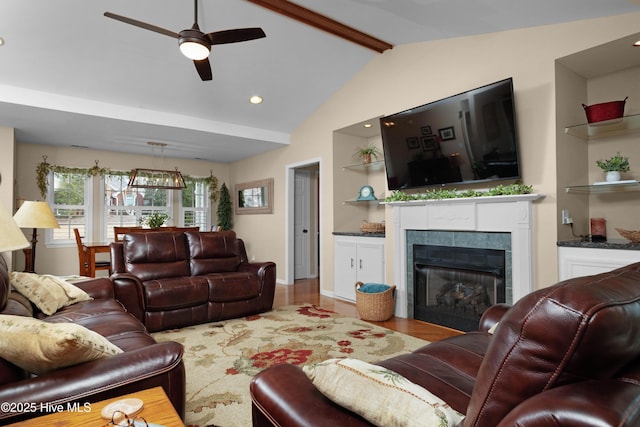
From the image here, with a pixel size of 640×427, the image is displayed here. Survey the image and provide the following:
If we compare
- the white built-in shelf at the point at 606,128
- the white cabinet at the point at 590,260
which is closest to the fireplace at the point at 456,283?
the white cabinet at the point at 590,260

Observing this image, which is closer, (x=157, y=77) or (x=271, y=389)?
(x=271, y=389)

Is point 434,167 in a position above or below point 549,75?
below

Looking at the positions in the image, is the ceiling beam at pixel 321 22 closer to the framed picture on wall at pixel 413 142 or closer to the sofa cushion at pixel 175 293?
the framed picture on wall at pixel 413 142

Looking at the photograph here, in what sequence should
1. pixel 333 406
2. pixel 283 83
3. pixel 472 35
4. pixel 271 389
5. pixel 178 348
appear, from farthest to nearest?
pixel 283 83 < pixel 472 35 < pixel 178 348 < pixel 271 389 < pixel 333 406

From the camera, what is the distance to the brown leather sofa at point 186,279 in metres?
3.55

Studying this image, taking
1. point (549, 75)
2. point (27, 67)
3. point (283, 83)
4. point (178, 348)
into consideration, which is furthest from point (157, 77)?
point (549, 75)

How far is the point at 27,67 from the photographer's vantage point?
3812 mm

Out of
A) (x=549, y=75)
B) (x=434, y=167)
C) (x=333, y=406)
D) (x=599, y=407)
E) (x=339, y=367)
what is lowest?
(x=333, y=406)

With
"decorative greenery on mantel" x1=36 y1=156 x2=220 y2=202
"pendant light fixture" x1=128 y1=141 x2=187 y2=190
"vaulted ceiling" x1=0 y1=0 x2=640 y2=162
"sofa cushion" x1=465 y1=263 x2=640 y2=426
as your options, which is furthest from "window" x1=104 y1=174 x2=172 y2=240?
A: "sofa cushion" x1=465 y1=263 x2=640 y2=426

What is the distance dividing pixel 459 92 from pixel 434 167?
2.62ft

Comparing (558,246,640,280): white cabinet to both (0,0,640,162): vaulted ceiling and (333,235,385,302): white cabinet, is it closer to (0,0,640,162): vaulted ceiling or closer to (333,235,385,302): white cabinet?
(0,0,640,162): vaulted ceiling

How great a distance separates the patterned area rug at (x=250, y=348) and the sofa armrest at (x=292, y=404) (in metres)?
0.94

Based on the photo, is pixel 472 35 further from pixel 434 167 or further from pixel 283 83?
pixel 283 83

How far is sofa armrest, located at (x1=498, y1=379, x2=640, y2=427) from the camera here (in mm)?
585
